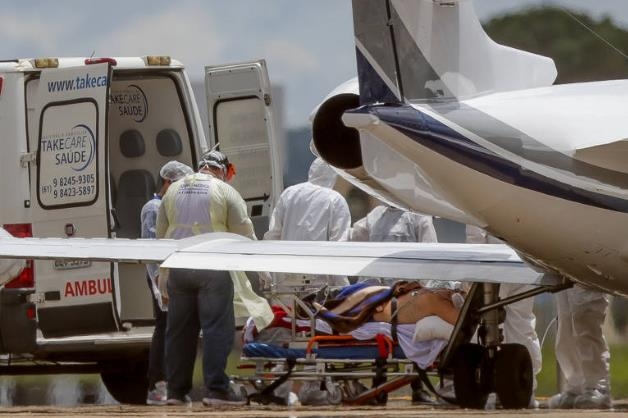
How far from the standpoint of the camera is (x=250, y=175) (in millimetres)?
21312

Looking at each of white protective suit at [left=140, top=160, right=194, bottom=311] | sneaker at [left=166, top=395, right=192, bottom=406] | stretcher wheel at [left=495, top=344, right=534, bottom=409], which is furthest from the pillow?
white protective suit at [left=140, top=160, right=194, bottom=311]

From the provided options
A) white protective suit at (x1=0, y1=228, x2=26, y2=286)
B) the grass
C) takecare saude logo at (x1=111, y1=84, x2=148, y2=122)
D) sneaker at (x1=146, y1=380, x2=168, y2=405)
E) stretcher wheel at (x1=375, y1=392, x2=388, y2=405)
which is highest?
takecare saude logo at (x1=111, y1=84, x2=148, y2=122)

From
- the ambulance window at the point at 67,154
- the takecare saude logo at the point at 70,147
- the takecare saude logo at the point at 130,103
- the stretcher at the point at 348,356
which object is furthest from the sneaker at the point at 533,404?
the takecare saude logo at the point at 130,103

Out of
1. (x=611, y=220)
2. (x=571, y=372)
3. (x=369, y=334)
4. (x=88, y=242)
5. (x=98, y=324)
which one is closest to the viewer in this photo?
(x=611, y=220)

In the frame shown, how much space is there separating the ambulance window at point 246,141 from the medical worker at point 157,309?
169cm

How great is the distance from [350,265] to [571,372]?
12.9ft

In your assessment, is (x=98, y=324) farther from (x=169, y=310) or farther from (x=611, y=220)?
(x=611, y=220)

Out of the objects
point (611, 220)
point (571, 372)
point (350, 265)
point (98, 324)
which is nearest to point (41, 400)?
point (98, 324)

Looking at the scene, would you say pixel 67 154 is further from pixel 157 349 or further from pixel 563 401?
pixel 563 401

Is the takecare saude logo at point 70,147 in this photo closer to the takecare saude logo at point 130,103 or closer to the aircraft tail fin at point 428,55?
the takecare saude logo at point 130,103

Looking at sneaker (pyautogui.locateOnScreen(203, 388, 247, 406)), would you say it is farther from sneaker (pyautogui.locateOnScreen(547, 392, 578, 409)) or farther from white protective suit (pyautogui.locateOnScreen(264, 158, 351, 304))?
sneaker (pyautogui.locateOnScreen(547, 392, 578, 409))

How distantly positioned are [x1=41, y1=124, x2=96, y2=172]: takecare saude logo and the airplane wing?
4.07m

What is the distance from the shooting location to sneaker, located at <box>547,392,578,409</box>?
59.7ft

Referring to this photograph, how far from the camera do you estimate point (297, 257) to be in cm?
1548
